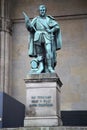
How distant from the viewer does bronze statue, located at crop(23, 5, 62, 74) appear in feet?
47.4

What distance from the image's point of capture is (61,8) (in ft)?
81.4

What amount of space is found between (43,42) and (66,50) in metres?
9.68

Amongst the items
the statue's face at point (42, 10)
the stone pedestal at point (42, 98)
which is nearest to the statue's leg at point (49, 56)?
the stone pedestal at point (42, 98)

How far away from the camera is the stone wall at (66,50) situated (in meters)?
23.5

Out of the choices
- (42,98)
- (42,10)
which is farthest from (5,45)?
(42,98)

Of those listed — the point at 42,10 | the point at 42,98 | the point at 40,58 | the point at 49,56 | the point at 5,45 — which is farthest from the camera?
the point at 5,45

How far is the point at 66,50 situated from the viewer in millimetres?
24203

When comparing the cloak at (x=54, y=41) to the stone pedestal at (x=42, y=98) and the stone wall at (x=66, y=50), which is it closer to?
the stone pedestal at (x=42, y=98)

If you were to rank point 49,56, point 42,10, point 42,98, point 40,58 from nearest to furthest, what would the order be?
point 42,98, point 49,56, point 40,58, point 42,10

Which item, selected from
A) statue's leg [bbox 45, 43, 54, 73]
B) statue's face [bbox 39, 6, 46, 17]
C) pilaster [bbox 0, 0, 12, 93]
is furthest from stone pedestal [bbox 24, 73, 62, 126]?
pilaster [bbox 0, 0, 12, 93]

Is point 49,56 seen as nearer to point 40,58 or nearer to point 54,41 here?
Answer: point 40,58

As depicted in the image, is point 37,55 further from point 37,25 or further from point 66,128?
point 66,128

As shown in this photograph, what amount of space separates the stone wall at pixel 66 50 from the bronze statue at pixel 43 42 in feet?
29.2

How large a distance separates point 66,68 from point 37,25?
9451 millimetres
